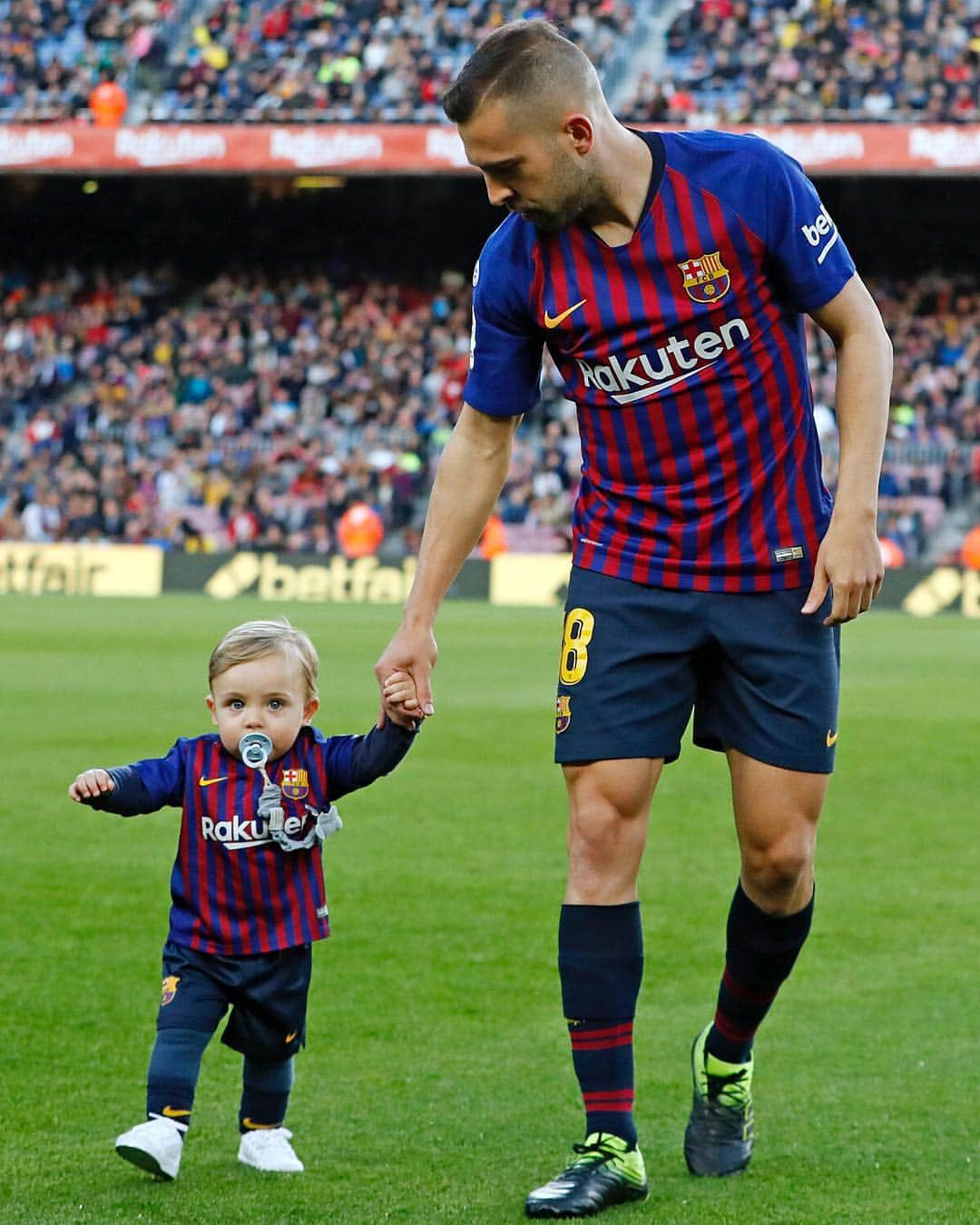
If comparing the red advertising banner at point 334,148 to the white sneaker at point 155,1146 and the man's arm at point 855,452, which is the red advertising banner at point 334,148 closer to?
the man's arm at point 855,452

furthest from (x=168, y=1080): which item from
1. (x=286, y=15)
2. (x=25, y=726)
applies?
(x=286, y=15)

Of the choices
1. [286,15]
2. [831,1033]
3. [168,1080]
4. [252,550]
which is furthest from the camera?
[286,15]

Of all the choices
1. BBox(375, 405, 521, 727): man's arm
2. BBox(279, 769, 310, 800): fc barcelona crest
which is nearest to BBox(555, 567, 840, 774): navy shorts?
BBox(375, 405, 521, 727): man's arm

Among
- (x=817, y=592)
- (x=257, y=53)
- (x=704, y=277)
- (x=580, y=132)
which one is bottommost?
(x=817, y=592)

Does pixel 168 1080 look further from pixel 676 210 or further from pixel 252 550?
pixel 252 550

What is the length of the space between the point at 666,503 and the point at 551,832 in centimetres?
463

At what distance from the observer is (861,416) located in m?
3.63

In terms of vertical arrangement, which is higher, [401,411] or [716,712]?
[401,411]

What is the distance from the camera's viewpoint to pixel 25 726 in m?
11.5

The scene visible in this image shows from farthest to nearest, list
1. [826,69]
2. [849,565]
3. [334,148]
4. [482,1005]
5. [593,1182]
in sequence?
[334,148]
[826,69]
[482,1005]
[849,565]
[593,1182]

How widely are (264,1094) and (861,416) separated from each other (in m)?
1.75

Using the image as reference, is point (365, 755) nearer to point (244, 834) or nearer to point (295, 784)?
point (295, 784)

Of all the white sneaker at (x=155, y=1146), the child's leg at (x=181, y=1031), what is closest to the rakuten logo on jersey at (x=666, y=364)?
the child's leg at (x=181, y=1031)

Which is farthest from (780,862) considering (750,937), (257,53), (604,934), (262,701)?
(257,53)
